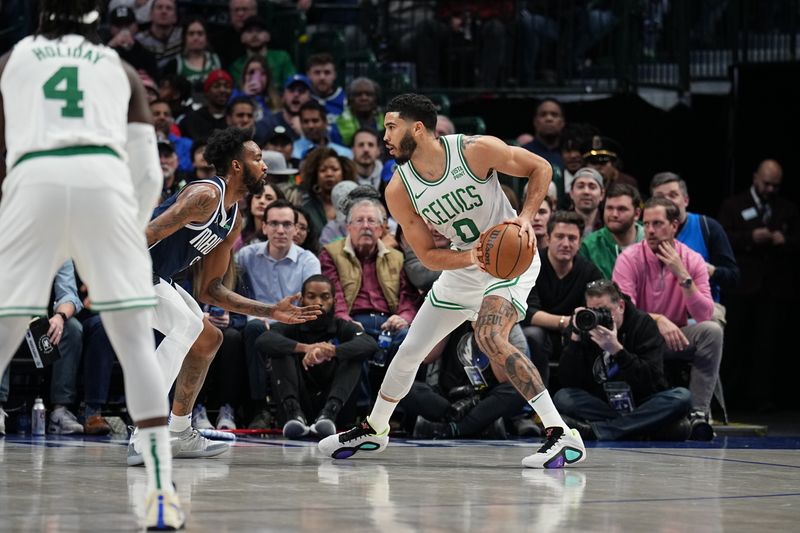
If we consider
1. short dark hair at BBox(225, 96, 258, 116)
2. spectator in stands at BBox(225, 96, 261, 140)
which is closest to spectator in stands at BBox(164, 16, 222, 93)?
short dark hair at BBox(225, 96, 258, 116)

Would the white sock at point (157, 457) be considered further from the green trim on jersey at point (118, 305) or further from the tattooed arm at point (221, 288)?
the tattooed arm at point (221, 288)

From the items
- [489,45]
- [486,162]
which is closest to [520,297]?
[486,162]

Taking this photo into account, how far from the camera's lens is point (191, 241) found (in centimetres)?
663

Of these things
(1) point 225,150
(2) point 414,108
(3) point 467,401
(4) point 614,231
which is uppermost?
(2) point 414,108

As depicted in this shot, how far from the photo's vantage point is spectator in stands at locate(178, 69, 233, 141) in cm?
1173

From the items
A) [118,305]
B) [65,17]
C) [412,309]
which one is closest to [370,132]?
[412,309]

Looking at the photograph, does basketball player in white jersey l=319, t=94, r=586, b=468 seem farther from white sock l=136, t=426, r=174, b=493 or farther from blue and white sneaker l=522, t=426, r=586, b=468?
white sock l=136, t=426, r=174, b=493

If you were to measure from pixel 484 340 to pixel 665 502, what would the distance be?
5.69 ft

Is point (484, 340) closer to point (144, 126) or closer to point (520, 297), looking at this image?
point (520, 297)

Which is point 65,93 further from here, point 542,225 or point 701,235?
point 701,235

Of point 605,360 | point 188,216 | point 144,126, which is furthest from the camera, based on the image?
point 605,360

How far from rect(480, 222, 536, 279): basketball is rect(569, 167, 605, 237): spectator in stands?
420 cm

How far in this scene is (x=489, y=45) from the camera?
13898 mm

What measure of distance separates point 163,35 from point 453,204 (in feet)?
23.4
